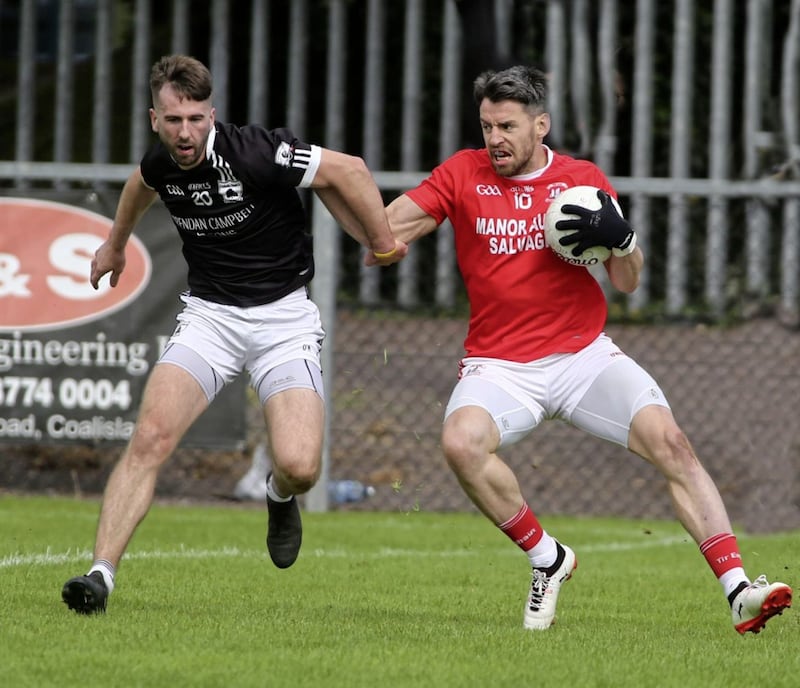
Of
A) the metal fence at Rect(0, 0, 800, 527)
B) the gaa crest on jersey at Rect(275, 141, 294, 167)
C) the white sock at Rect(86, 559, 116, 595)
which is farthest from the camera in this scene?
the metal fence at Rect(0, 0, 800, 527)

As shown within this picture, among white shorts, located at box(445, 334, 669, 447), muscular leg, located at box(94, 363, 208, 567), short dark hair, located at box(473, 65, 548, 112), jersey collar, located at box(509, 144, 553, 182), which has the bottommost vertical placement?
muscular leg, located at box(94, 363, 208, 567)

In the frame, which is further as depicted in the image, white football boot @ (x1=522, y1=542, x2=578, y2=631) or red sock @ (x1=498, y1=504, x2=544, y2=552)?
red sock @ (x1=498, y1=504, x2=544, y2=552)

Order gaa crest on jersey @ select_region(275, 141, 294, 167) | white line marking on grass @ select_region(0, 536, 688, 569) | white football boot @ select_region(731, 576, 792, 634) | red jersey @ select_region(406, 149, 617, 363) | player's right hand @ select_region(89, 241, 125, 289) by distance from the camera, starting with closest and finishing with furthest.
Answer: white football boot @ select_region(731, 576, 792, 634) → gaa crest on jersey @ select_region(275, 141, 294, 167) → red jersey @ select_region(406, 149, 617, 363) → player's right hand @ select_region(89, 241, 125, 289) → white line marking on grass @ select_region(0, 536, 688, 569)

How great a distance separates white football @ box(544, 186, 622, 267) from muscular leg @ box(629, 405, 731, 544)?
0.70 meters

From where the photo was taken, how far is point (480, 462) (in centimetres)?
639

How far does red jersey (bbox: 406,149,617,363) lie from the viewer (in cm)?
676

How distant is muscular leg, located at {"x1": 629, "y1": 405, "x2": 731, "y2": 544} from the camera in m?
6.31

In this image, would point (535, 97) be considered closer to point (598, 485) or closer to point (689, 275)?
point (598, 485)

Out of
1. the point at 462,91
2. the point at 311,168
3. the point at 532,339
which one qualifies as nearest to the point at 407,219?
the point at 311,168

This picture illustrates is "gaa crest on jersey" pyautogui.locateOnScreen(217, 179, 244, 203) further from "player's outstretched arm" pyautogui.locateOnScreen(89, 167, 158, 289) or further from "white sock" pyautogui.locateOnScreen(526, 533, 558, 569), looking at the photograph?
"white sock" pyautogui.locateOnScreen(526, 533, 558, 569)

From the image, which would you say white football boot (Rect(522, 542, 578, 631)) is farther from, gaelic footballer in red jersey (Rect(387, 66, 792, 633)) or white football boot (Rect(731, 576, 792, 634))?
white football boot (Rect(731, 576, 792, 634))

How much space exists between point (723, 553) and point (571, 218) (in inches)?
56.9

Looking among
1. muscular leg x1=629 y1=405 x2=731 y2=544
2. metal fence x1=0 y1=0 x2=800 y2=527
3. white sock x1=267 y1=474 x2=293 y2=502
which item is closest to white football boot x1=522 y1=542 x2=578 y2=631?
muscular leg x1=629 y1=405 x2=731 y2=544

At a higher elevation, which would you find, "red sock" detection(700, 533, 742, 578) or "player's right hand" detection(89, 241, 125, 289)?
"player's right hand" detection(89, 241, 125, 289)
